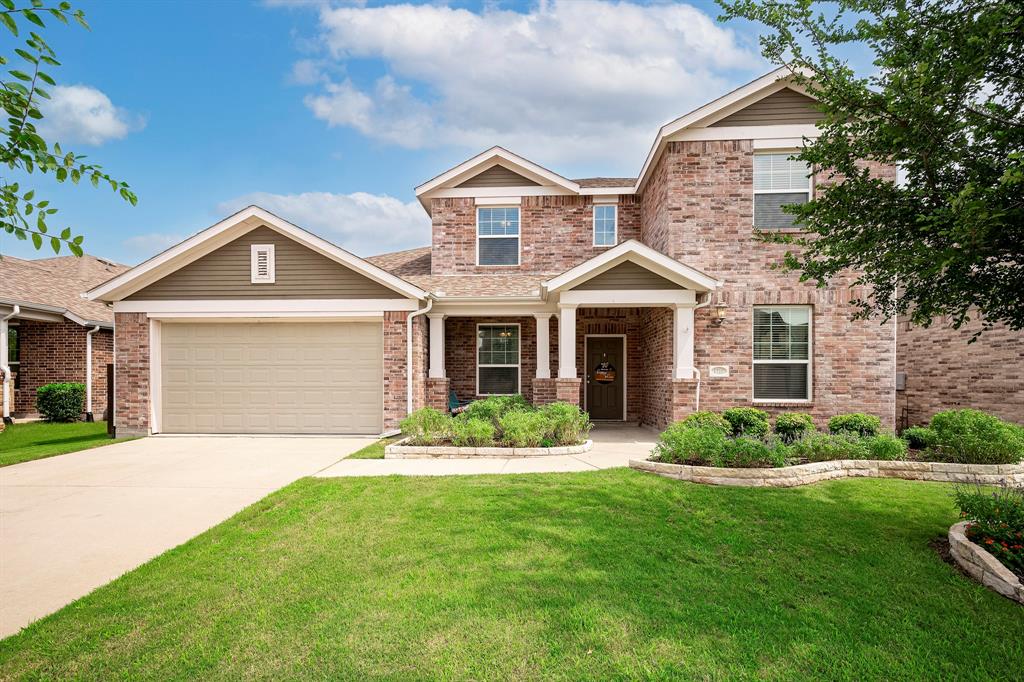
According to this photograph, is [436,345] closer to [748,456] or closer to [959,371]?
[748,456]

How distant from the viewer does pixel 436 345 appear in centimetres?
1237

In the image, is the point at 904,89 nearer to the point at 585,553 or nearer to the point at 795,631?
the point at 795,631

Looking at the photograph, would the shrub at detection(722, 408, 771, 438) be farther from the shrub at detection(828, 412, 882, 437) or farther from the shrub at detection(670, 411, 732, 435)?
the shrub at detection(828, 412, 882, 437)

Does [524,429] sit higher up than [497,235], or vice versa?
[497,235]

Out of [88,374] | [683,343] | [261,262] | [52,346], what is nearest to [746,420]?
[683,343]

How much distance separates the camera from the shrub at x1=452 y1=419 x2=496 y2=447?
8984 mm

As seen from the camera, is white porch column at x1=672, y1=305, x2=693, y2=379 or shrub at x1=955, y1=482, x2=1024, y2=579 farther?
white porch column at x1=672, y1=305, x2=693, y2=379

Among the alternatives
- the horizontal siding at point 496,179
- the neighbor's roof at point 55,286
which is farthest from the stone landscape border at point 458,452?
the neighbor's roof at point 55,286

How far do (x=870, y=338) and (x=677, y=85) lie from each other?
279 inches

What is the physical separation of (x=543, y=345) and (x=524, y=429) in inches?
148

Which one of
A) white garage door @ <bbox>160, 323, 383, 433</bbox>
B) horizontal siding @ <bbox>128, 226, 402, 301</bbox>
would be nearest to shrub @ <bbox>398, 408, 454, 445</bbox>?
white garage door @ <bbox>160, 323, 383, 433</bbox>

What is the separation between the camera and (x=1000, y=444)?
24.8 feet

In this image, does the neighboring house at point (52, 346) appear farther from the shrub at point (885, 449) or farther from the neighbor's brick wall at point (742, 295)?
the shrub at point (885, 449)

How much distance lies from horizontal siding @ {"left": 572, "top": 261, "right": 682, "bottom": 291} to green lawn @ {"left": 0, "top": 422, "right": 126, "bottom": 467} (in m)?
10.7
